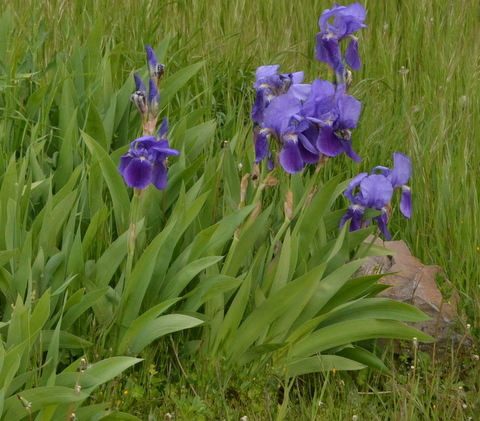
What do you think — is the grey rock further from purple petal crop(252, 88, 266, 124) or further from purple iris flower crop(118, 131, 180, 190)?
purple iris flower crop(118, 131, 180, 190)

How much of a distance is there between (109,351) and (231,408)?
40cm

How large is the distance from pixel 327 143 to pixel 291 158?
0.38 feet

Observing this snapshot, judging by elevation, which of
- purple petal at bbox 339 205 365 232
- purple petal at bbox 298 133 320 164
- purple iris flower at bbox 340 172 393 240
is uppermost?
purple petal at bbox 298 133 320 164

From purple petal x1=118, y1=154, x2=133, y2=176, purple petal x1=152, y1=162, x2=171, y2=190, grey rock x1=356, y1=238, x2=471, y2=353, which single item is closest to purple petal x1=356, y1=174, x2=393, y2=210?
grey rock x1=356, y1=238, x2=471, y2=353

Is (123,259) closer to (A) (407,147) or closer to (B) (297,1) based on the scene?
(A) (407,147)

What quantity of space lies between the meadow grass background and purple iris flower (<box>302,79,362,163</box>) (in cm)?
63

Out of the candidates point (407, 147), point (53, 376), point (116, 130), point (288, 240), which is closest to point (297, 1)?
point (407, 147)

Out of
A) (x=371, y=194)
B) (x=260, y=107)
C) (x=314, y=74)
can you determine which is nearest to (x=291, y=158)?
(x=260, y=107)

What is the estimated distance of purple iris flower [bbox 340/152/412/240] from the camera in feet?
7.51

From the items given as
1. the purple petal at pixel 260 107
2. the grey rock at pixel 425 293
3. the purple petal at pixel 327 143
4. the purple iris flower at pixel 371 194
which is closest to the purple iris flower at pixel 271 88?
the purple petal at pixel 260 107

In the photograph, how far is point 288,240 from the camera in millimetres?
2195

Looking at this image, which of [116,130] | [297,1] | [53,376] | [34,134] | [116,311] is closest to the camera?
[53,376]

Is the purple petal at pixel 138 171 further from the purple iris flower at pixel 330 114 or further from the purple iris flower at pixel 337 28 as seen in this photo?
the purple iris flower at pixel 337 28

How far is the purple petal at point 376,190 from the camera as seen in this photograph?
2.29 metres
